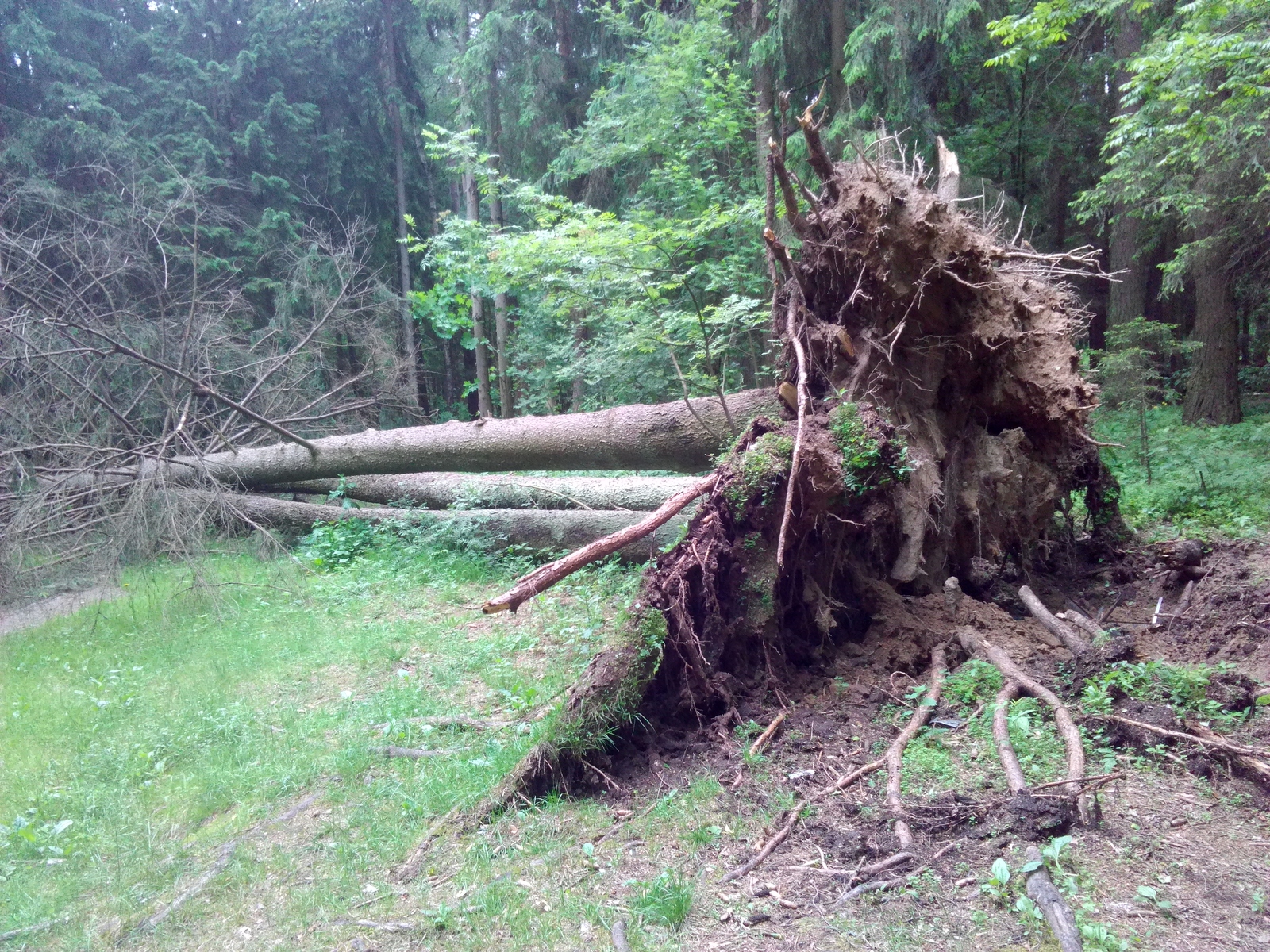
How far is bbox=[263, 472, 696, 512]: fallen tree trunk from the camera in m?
8.96

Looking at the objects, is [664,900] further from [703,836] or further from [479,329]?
[479,329]

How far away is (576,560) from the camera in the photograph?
410 cm

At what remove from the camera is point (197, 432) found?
12.5m

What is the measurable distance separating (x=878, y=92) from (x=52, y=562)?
11750 mm

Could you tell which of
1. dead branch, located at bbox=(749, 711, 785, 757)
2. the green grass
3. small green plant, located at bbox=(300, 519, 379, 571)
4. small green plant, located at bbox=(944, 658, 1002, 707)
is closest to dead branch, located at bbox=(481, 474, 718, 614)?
dead branch, located at bbox=(749, 711, 785, 757)

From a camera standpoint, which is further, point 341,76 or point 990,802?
point 341,76

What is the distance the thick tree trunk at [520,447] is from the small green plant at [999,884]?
362 centimetres

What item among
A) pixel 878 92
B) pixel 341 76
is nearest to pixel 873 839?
pixel 878 92

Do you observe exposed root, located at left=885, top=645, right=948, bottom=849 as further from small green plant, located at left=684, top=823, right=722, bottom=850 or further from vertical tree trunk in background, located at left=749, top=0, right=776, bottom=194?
vertical tree trunk in background, located at left=749, top=0, right=776, bottom=194

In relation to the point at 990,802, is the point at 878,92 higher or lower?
higher

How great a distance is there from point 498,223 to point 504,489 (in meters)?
9.73

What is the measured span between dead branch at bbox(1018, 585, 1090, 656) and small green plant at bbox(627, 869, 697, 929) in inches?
101

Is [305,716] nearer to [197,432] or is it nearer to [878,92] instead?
[197,432]

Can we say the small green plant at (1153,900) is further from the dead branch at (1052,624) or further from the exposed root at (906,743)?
the dead branch at (1052,624)
